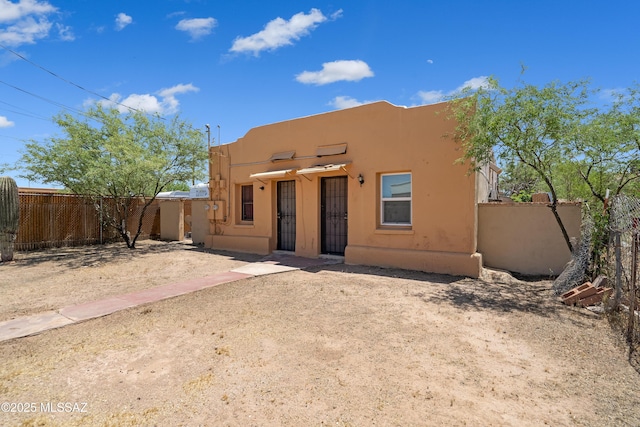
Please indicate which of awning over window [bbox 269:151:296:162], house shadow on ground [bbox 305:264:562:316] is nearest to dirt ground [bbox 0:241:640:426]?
house shadow on ground [bbox 305:264:562:316]

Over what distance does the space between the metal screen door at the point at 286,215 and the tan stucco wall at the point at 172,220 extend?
739 centimetres

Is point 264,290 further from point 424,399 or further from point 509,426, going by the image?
point 509,426

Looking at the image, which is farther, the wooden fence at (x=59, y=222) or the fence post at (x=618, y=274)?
the wooden fence at (x=59, y=222)

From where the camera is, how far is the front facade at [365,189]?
8594mm

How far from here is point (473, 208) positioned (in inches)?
328

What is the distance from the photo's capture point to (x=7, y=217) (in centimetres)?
1116

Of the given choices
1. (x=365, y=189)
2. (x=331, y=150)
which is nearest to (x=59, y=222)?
(x=331, y=150)

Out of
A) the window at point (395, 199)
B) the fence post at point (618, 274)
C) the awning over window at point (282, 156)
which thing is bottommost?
the fence post at point (618, 274)

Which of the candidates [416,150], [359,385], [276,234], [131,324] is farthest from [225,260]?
[359,385]

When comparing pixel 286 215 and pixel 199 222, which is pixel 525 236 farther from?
pixel 199 222

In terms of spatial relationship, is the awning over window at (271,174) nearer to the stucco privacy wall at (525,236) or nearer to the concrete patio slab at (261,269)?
the concrete patio slab at (261,269)

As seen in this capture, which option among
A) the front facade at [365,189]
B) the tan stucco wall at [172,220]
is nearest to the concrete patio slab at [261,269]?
the front facade at [365,189]

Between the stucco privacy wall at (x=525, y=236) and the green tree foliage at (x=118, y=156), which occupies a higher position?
the green tree foliage at (x=118, y=156)

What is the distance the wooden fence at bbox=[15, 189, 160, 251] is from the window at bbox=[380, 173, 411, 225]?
39.4 feet
